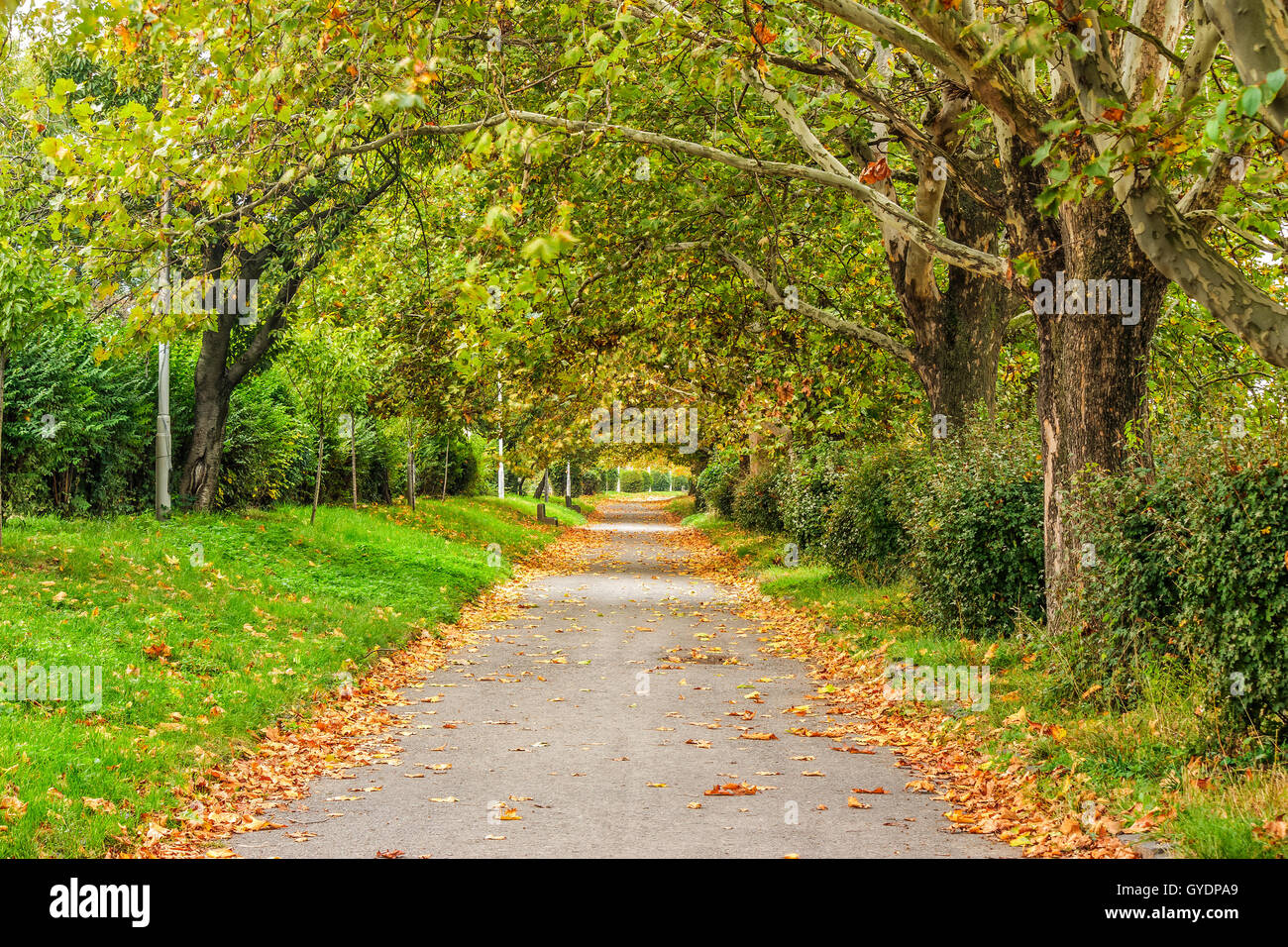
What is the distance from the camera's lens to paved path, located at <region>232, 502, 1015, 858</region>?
5.72 metres

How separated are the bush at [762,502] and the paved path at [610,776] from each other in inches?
578

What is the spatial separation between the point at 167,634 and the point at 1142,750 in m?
8.29

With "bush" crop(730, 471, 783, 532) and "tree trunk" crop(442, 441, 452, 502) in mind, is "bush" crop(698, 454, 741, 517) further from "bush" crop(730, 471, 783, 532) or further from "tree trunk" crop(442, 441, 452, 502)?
"tree trunk" crop(442, 441, 452, 502)

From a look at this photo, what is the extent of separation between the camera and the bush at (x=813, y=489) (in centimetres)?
1831

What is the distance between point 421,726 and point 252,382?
13305 millimetres

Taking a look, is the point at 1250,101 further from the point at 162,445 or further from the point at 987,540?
the point at 162,445

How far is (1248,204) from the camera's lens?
Result: 9.10 meters

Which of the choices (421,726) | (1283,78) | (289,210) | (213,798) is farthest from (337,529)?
(1283,78)

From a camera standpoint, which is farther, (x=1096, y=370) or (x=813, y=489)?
(x=813, y=489)

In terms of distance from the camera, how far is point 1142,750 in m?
6.44

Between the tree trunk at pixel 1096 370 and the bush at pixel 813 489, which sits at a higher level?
the tree trunk at pixel 1096 370

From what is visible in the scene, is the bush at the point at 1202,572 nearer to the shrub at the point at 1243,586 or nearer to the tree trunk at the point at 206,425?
the shrub at the point at 1243,586

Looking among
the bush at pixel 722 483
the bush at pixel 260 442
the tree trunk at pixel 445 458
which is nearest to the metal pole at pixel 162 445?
the bush at pixel 260 442

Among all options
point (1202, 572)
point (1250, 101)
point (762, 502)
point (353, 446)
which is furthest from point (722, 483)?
point (1250, 101)
